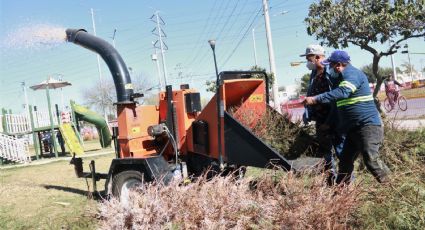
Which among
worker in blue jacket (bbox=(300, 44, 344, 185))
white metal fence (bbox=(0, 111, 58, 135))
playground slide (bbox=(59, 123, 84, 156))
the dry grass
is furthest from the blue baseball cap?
white metal fence (bbox=(0, 111, 58, 135))

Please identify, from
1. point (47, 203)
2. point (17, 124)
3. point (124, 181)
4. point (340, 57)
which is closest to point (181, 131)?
point (124, 181)

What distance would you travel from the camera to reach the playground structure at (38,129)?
1844 cm

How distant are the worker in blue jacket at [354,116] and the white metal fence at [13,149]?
1668 centimetres

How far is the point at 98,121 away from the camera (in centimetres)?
1773

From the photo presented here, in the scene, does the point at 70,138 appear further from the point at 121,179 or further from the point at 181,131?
the point at 181,131

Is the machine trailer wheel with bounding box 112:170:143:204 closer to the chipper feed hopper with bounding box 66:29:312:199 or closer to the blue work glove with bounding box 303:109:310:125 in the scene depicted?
the chipper feed hopper with bounding box 66:29:312:199

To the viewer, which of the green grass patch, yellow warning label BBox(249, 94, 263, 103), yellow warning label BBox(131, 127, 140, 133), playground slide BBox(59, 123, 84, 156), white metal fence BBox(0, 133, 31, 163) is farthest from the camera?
white metal fence BBox(0, 133, 31, 163)

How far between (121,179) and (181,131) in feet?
3.60

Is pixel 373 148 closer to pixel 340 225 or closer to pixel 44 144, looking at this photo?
pixel 340 225

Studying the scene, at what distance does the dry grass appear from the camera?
3037 mm

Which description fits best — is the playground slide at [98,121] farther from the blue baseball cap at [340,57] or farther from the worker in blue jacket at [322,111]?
the blue baseball cap at [340,57]

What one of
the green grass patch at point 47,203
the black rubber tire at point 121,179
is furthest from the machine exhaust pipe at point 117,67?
the green grass patch at point 47,203

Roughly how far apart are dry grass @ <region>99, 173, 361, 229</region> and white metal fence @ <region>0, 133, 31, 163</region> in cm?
1716

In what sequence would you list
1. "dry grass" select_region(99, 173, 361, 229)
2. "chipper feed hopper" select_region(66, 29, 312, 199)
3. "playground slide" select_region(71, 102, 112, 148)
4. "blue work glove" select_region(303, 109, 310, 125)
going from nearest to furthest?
"dry grass" select_region(99, 173, 361, 229)
"chipper feed hopper" select_region(66, 29, 312, 199)
"blue work glove" select_region(303, 109, 310, 125)
"playground slide" select_region(71, 102, 112, 148)
